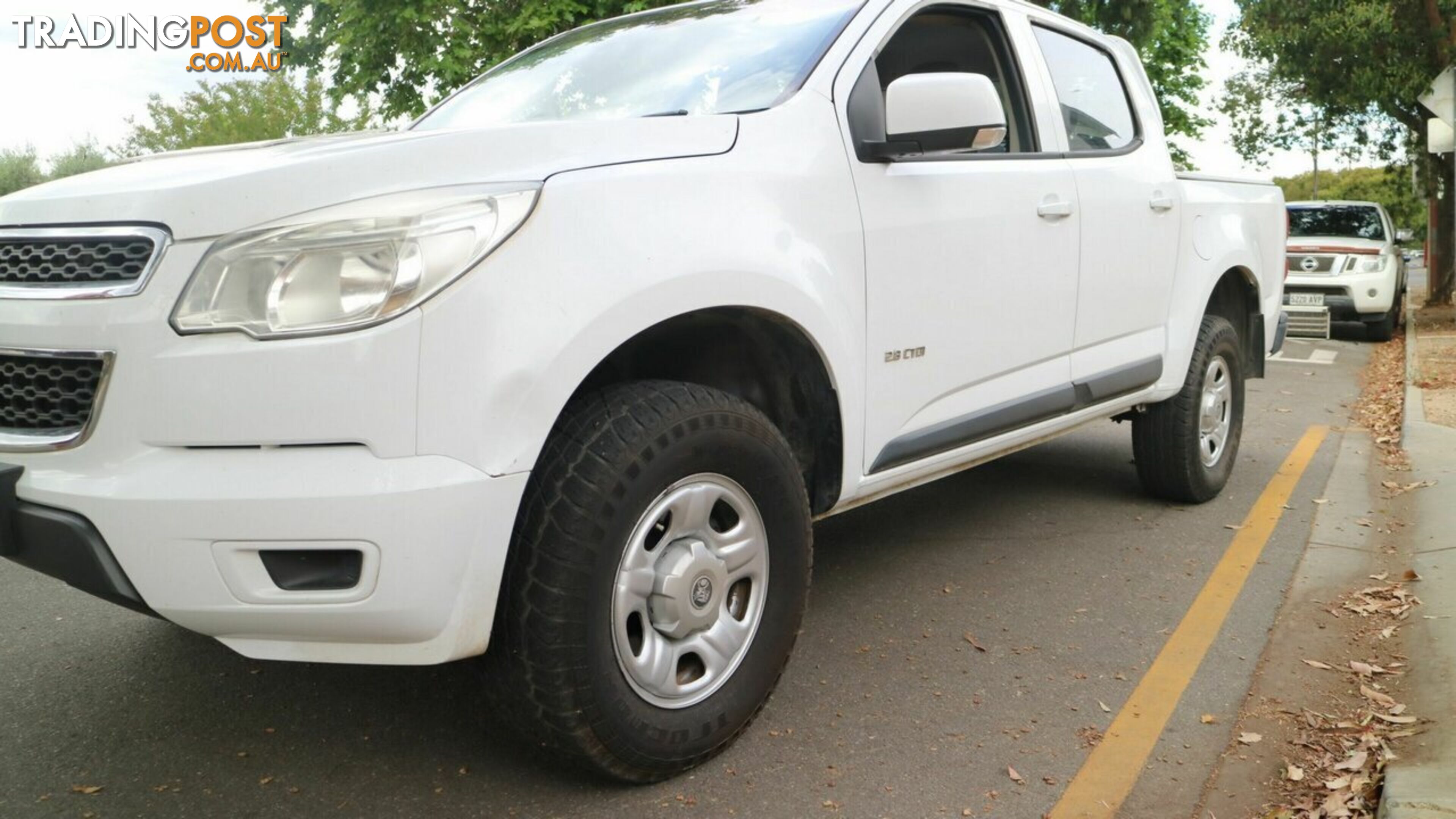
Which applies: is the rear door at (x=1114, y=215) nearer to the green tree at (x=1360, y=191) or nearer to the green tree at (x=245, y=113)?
the green tree at (x=1360, y=191)

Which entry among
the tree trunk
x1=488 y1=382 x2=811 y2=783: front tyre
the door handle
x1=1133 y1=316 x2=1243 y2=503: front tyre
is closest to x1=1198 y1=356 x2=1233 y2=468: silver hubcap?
x1=1133 y1=316 x2=1243 y2=503: front tyre

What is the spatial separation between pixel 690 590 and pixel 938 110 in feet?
4.49

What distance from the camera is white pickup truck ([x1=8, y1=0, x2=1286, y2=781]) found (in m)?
2.22

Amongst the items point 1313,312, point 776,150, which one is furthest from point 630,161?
point 1313,312

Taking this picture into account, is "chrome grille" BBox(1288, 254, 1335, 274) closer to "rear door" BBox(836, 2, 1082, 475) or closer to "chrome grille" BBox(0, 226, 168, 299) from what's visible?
"rear door" BBox(836, 2, 1082, 475)

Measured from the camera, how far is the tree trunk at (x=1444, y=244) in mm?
19047

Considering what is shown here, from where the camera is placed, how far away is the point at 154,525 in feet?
7.32

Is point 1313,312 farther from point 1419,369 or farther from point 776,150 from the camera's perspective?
point 776,150

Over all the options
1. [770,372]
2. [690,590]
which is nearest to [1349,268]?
[770,372]

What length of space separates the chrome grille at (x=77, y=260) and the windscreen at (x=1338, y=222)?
51.3 ft

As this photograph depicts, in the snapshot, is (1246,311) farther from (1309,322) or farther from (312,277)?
(1309,322)

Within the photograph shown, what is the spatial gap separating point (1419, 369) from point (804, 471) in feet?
30.7

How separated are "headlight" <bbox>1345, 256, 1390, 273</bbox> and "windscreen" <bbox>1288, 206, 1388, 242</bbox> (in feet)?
2.29

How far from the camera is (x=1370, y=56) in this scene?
16.5m
